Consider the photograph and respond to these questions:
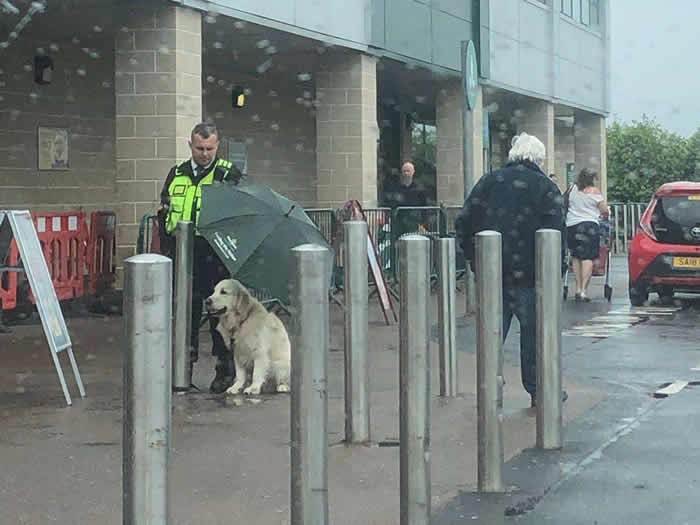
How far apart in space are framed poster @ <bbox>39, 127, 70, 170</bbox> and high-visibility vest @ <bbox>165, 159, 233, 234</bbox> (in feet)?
26.3

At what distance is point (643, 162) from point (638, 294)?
30.9m

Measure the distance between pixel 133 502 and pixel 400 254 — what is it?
2.86 m

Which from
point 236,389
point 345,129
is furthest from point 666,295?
point 236,389

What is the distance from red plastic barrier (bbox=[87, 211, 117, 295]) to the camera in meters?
14.2

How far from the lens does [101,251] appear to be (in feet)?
47.5

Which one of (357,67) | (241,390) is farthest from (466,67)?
(241,390)

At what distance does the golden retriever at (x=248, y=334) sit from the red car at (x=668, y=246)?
29.0 ft

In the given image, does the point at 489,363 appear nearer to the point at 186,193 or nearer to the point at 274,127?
the point at 186,193

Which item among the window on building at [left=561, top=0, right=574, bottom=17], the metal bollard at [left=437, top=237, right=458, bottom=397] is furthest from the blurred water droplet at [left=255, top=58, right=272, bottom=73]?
the window on building at [left=561, top=0, right=574, bottom=17]

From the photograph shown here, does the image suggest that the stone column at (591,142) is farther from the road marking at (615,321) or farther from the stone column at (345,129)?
the road marking at (615,321)

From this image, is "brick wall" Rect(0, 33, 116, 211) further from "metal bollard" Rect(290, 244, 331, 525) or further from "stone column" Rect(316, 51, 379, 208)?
"metal bollard" Rect(290, 244, 331, 525)

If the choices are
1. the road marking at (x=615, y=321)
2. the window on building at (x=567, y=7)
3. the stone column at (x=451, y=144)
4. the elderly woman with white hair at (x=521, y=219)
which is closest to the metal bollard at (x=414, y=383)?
the elderly woman with white hair at (x=521, y=219)

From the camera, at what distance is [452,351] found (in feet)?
30.9

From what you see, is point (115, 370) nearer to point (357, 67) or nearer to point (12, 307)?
point (12, 307)
